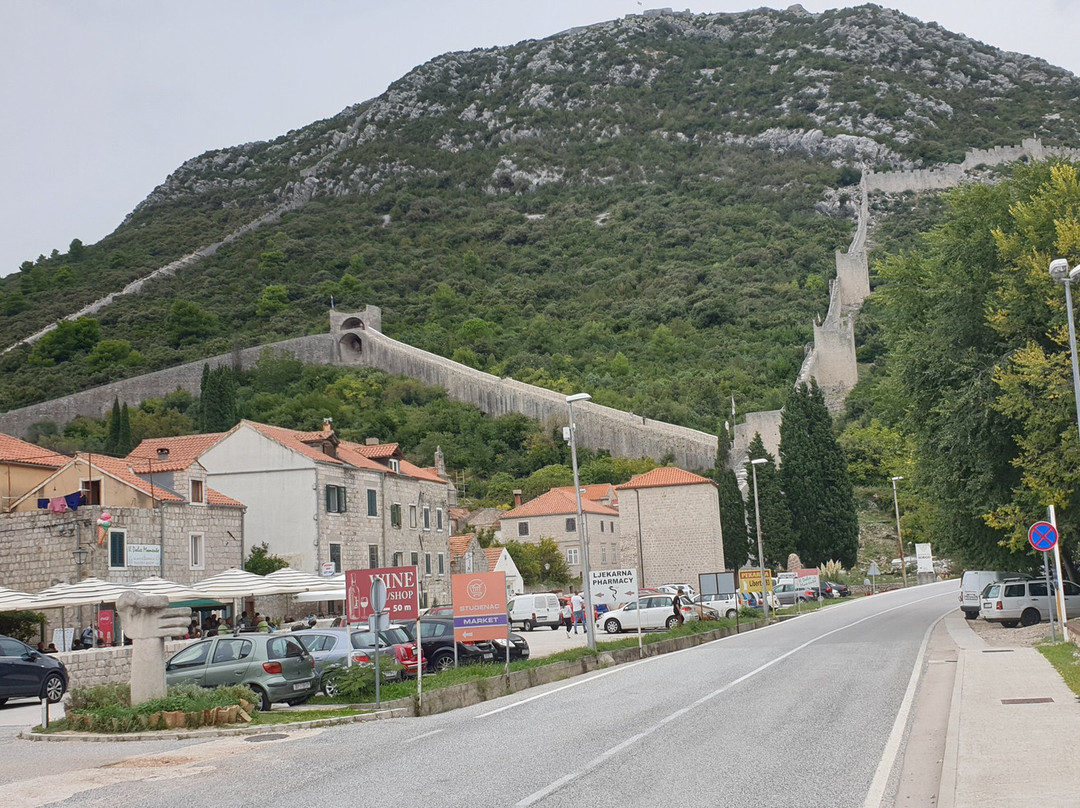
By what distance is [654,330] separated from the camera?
118 meters

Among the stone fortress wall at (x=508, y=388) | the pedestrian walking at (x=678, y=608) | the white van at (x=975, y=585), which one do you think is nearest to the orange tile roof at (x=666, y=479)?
the stone fortress wall at (x=508, y=388)

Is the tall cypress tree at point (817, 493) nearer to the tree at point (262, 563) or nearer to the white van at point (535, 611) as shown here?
the white van at point (535, 611)

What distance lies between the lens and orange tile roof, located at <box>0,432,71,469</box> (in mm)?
36969

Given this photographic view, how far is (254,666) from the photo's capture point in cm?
1889

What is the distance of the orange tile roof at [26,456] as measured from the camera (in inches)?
1455

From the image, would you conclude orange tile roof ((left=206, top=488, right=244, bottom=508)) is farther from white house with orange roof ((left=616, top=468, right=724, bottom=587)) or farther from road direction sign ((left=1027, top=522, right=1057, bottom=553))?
white house with orange roof ((left=616, top=468, right=724, bottom=587))

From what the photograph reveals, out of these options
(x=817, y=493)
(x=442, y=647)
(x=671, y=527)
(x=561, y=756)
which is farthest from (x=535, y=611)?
(x=561, y=756)

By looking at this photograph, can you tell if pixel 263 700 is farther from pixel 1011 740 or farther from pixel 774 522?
pixel 774 522

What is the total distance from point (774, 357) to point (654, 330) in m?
15.4

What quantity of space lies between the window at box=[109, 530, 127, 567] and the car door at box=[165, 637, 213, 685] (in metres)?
13.8

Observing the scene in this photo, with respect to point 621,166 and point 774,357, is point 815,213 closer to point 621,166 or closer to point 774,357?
point 621,166

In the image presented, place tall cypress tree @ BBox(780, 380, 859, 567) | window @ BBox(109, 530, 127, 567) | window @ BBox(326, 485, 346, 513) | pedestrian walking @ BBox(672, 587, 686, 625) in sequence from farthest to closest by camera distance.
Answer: tall cypress tree @ BBox(780, 380, 859, 567) < window @ BBox(326, 485, 346, 513) < pedestrian walking @ BBox(672, 587, 686, 625) < window @ BBox(109, 530, 127, 567)

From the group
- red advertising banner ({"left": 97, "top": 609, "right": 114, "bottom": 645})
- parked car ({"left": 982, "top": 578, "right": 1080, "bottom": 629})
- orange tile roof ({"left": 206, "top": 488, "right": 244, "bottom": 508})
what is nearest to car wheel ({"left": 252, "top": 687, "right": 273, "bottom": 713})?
red advertising banner ({"left": 97, "top": 609, "right": 114, "bottom": 645})

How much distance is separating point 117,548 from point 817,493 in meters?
43.3
